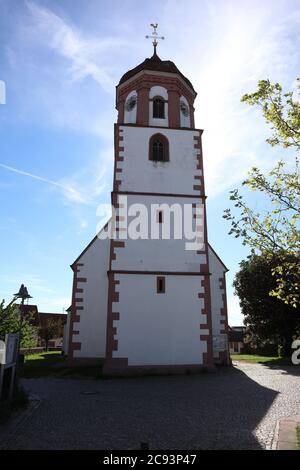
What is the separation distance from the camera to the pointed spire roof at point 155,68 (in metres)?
20.0

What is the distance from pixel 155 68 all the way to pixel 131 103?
222 centimetres

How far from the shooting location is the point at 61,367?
1755cm

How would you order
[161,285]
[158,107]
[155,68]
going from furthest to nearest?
1. [155,68]
2. [158,107]
3. [161,285]

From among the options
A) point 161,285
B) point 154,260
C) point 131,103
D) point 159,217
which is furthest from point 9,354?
point 131,103

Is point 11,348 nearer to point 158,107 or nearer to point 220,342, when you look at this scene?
point 220,342

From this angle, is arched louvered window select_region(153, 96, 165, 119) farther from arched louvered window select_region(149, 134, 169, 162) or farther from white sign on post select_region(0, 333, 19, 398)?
white sign on post select_region(0, 333, 19, 398)

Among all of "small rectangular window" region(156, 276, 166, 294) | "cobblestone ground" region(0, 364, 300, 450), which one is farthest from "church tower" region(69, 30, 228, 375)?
"cobblestone ground" region(0, 364, 300, 450)

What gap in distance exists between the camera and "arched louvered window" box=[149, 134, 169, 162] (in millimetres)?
18609

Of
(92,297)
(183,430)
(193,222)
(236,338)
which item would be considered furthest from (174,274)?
(236,338)

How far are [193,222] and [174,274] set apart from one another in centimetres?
276

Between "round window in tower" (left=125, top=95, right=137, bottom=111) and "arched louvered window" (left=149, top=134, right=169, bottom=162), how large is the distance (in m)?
2.50

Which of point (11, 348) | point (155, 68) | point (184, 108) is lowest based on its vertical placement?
point (11, 348)

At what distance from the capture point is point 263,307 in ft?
88.4

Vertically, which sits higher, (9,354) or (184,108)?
(184,108)
